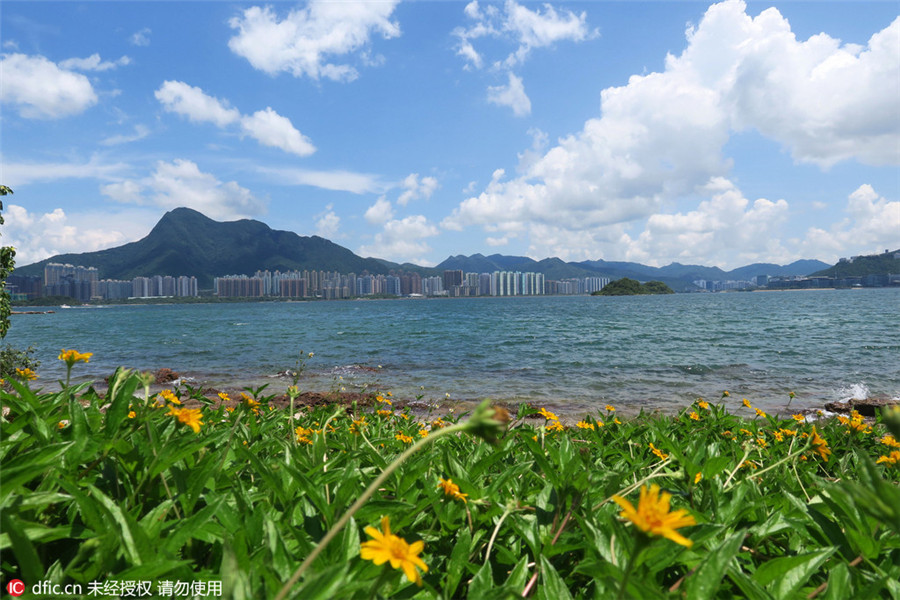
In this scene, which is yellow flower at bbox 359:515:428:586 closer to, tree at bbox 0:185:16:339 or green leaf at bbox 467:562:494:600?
green leaf at bbox 467:562:494:600

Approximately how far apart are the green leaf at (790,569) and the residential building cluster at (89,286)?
16729 cm

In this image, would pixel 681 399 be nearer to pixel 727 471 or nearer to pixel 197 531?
pixel 727 471

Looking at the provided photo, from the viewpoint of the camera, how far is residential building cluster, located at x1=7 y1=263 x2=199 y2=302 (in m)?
137

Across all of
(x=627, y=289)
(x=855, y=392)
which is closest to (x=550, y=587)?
(x=855, y=392)

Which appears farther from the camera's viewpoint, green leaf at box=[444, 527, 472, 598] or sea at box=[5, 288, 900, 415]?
sea at box=[5, 288, 900, 415]

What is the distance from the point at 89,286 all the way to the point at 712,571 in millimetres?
187147

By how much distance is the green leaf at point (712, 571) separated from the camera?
97 centimetres

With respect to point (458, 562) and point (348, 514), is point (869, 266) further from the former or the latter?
point (348, 514)

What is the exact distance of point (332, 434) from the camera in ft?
9.83

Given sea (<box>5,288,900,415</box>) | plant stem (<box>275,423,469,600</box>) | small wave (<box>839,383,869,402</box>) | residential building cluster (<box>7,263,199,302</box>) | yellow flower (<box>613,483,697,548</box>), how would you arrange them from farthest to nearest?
residential building cluster (<box>7,263,199,302</box>) → sea (<box>5,288,900,415</box>) → small wave (<box>839,383,869,402</box>) → yellow flower (<box>613,483,697,548</box>) → plant stem (<box>275,423,469,600</box>)

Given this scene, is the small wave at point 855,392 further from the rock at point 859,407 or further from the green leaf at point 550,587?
the green leaf at point 550,587

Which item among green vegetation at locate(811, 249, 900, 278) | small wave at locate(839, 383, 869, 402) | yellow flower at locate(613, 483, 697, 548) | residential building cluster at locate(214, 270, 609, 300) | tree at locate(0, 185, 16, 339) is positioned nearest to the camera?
yellow flower at locate(613, 483, 697, 548)

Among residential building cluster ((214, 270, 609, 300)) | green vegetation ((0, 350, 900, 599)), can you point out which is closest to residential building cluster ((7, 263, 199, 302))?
residential building cluster ((214, 270, 609, 300))

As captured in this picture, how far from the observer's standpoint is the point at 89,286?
145 m
